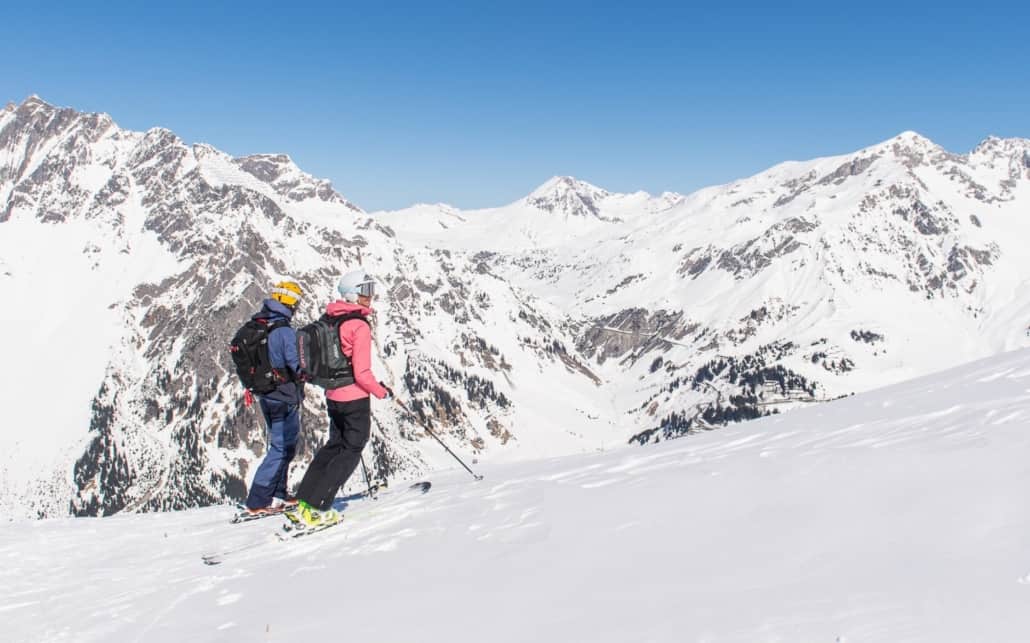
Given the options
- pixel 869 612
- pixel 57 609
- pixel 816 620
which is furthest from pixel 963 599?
pixel 57 609

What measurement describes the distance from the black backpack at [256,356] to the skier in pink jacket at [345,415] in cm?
148

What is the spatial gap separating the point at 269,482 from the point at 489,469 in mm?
7031

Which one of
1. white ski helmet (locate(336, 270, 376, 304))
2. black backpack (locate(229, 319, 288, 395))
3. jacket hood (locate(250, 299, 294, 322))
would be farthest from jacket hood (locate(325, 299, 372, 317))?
black backpack (locate(229, 319, 288, 395))

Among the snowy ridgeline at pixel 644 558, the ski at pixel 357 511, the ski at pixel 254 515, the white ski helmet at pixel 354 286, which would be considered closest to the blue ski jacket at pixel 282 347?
the white ski helmet at pixel 354 286

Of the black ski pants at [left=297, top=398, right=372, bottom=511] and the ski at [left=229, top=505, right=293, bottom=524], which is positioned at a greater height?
the black ski pants at [left=297, top=398, right=372, bottom=511]

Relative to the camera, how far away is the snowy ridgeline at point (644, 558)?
5746mm

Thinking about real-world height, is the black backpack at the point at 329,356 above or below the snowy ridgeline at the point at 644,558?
above

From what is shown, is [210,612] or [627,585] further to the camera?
[210,612]

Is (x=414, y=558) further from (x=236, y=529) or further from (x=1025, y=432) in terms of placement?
(x=1025, y=432)

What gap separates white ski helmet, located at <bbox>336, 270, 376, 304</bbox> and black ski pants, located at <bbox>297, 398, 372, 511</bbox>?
202 cm

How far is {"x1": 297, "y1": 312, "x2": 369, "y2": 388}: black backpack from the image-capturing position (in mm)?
12102

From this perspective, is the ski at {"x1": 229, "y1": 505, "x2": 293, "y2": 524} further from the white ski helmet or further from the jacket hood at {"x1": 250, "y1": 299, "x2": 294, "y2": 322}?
the white ski helmet

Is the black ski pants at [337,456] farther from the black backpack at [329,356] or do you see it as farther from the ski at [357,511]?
the ski at [357,511]

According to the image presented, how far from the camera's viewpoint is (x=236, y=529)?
47.6 feet
